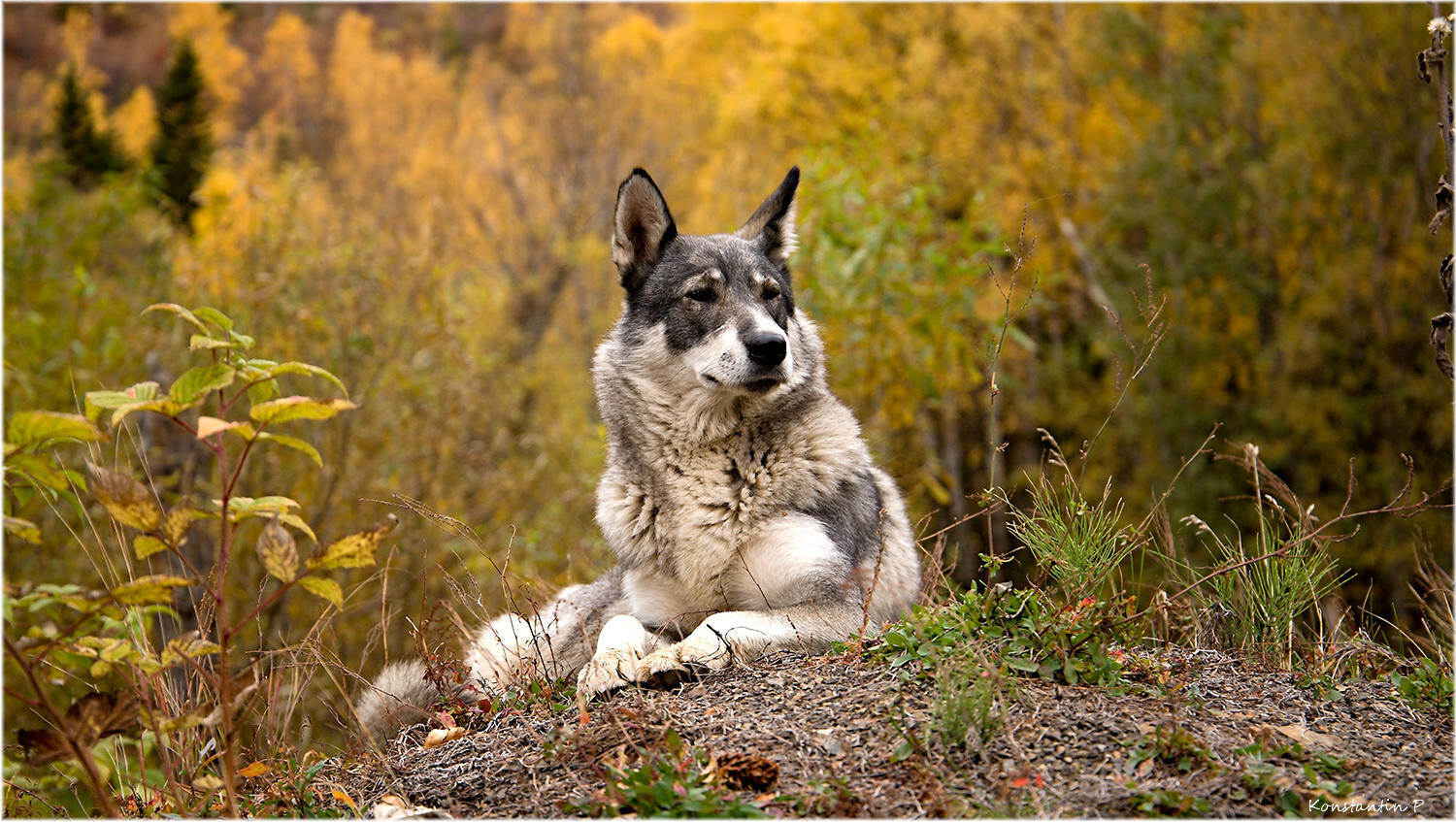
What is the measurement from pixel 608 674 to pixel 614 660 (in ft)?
0.29

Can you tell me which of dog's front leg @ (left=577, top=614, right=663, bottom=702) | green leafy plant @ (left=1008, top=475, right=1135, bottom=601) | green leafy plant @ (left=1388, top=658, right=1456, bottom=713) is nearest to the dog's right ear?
dog's front leg @ (left=577, top=614, right=663, bottom=702)

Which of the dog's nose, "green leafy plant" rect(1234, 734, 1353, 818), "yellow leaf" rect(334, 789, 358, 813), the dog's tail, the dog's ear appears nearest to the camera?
"green leafy plant" rect(1234, 734, 1353, 818)

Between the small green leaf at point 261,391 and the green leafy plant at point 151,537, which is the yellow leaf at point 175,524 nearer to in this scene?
the green leafy plant at point 151,537

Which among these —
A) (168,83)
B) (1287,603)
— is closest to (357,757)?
(1287,603)

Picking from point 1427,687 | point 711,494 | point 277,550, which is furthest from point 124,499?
point 1427,687

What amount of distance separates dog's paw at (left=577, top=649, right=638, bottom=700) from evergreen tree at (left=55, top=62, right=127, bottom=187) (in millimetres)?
21703

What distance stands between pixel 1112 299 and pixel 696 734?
62.5 feet

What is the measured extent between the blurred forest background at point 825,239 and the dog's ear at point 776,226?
1736mm

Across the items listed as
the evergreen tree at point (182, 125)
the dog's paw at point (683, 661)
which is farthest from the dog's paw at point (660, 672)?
the evergreen tree at point (182, 125)

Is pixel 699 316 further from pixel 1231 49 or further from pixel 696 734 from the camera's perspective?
pixel 1231 49

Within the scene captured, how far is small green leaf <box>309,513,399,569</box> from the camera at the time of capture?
249 centimetres

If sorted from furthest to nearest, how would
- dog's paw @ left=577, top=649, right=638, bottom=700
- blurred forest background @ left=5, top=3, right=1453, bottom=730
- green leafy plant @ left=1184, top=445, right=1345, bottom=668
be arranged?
1. blurred forest background @ left=5, top=3, right=1453, bottom=730
2. green leafy plant @ left=1184, top=445, right=1345, bottom=668
3. dog's paw @ left=577, top=649, right=638, bottom=700

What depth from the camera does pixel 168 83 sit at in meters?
29.2

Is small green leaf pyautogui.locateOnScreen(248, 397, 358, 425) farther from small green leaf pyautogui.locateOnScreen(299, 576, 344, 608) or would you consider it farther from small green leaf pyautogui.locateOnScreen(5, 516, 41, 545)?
small green leaf pyautogui.locateOnScreen(5, 516, 41, 545)
